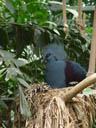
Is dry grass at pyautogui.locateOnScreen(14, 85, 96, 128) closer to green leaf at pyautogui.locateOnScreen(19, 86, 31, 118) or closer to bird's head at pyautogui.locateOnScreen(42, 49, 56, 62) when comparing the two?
green leaf at pyautogui.locateOnScreen(19, 86, 31, 118)

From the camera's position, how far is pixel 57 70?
163cm

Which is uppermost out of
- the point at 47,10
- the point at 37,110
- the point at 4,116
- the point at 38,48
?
the point at 47,10

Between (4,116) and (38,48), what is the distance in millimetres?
410

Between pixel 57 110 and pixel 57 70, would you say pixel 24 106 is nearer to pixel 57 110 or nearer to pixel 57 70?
pixel 57 110

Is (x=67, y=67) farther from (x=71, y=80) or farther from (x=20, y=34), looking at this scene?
(x=20, y=34)

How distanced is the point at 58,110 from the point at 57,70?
16.1 inches

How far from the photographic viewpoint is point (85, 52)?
6.23ft

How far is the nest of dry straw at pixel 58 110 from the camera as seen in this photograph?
4.09ft

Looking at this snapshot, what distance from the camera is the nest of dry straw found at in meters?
1.25

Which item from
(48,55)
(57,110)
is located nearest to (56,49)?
(48,55)

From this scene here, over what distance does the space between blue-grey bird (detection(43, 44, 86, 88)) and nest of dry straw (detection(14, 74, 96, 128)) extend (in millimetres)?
245

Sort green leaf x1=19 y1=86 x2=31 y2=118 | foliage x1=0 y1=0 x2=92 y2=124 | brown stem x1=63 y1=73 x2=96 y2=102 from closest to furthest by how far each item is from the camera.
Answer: brown stem x1=63 y1=73 x2=96 y2=102
green leaf x1=19 y1=86 x2=31 y2=118
foliage x1=0 y1=0 x2=92 y2=124

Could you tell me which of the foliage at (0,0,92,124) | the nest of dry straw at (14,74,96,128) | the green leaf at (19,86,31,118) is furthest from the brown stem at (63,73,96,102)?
the foliage at (0,0,92,124)

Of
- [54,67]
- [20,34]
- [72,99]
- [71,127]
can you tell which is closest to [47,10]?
[20,34]
